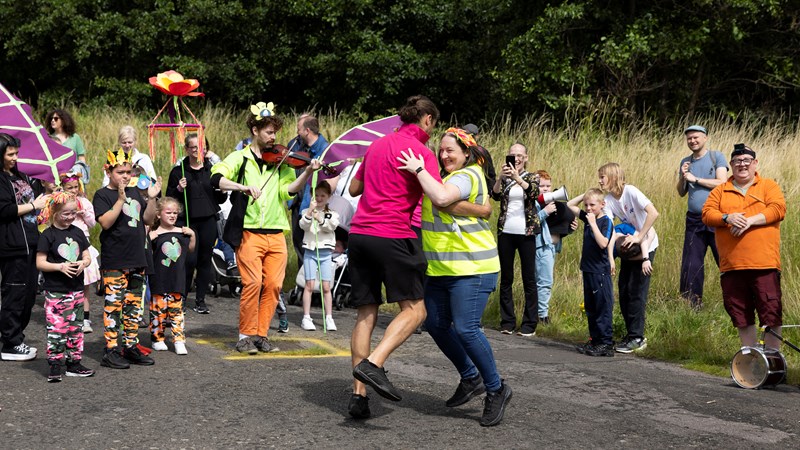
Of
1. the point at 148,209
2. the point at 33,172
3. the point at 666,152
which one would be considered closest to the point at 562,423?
the point at 148,209

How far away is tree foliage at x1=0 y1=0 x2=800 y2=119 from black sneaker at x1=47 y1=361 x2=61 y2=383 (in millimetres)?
14957

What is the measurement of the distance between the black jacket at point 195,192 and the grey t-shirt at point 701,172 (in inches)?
200

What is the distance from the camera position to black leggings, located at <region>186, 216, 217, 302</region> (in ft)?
36.7

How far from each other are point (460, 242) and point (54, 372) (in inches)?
126

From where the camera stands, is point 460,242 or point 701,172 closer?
point 460,242

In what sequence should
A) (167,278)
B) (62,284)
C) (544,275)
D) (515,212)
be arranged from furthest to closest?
(544,275) → (515,212) → (167,278) → (62,284)

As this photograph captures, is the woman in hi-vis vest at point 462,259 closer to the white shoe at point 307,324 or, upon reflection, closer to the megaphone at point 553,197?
the white shoe at point 307,324

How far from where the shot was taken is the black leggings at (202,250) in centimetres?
1119

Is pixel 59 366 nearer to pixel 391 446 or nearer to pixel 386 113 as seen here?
pixel 391 446

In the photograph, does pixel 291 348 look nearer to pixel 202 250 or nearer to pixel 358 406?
pixel 202 250

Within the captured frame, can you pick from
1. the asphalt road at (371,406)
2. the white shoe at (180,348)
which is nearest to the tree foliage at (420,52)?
the asphalt road at (371,406)

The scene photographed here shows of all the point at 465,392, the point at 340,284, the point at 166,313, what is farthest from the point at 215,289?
the point at 465,392

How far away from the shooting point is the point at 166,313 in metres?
9.00

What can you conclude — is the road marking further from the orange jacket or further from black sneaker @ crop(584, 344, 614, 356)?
the orange jacket
